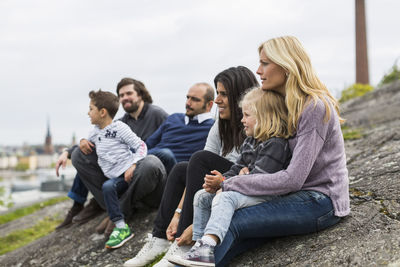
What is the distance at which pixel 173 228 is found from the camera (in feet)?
11.1

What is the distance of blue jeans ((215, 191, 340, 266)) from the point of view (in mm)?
2612

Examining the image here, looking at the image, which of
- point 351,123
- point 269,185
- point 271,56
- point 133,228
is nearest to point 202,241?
point 269,185

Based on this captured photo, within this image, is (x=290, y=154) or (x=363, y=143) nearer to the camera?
(x=290, y=154)

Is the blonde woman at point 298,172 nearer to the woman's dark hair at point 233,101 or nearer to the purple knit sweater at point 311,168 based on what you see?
the purple knit sweater at point 311,168

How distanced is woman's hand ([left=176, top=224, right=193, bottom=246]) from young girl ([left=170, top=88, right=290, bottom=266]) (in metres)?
0.20

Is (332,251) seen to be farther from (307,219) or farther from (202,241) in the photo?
(202,241)

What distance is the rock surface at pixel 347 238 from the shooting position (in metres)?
2.49

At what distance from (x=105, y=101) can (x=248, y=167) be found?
86.1 inches

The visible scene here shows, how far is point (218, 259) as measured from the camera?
2572mm

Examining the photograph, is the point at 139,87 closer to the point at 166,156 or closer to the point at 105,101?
the point at 105,101

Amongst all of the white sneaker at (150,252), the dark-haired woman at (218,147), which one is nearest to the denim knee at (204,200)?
the dark-haired woman at (218,147)

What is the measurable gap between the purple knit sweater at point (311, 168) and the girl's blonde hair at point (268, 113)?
0.41 ft

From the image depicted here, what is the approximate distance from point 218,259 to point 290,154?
772 mm

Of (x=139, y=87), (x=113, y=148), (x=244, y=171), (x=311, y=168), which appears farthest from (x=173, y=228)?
(x=139, y=87)
